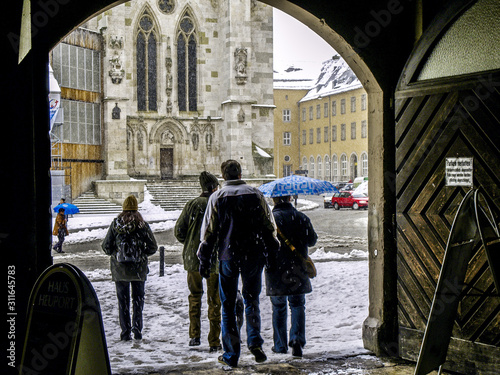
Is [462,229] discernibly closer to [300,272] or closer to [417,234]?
[417,234]

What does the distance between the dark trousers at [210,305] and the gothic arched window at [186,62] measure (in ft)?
101

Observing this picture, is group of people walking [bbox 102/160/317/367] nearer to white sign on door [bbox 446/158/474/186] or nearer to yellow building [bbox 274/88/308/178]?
white sign on door [bbox 446/158/474/186]

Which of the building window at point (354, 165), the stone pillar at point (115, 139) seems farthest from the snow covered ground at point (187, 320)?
the building window at point (354, 165)

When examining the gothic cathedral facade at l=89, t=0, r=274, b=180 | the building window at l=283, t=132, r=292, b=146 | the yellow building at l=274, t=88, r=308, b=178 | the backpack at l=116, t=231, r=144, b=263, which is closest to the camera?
the backpack at l=116, t=231, r=144, b=263

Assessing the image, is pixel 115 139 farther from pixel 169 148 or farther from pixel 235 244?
pixel 235 244

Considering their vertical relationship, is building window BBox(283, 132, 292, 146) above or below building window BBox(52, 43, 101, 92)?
below

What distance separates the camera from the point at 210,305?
7.01m

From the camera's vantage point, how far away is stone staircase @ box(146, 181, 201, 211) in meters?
33.2

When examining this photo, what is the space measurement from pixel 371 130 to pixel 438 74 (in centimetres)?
107

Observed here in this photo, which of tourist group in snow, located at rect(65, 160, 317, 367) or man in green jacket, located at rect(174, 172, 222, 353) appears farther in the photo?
man in green jacket, located at rect(174, 172, 222, 353)

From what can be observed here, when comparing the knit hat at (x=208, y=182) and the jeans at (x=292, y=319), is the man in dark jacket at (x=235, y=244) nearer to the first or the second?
the jeans at (x=292, y=319)

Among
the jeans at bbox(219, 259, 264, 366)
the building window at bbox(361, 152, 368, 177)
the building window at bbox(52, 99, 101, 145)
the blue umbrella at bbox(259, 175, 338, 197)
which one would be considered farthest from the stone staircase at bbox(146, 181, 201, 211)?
the building window at bbox(361, 152, 368, 177)

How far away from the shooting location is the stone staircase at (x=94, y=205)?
30.6 meters

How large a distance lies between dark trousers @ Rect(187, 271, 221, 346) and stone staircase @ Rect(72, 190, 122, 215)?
920 inches
